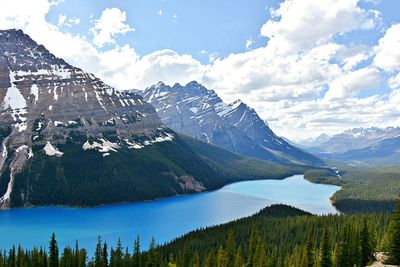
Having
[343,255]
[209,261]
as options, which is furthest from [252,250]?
[343,255]

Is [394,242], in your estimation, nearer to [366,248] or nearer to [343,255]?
[343,255]

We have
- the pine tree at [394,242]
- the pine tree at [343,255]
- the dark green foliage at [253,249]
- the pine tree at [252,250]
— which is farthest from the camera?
the pine tree at [252,250]

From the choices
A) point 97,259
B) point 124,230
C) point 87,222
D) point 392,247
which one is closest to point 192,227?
point 124,230

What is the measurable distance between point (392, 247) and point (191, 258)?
4668 centimetres

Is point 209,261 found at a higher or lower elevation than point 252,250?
lower

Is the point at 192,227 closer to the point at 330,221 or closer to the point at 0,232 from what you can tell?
the point at 330,221

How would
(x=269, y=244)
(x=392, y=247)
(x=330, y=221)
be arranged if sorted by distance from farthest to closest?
(x=330, y=221) → (x=269, y=244) → (x=392, y=247)

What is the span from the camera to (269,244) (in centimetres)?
11494

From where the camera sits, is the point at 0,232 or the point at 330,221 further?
the point at 0,232

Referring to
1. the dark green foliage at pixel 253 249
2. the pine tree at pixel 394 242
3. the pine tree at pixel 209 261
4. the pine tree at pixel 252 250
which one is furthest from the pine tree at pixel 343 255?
the pine tree at pixel 209 261

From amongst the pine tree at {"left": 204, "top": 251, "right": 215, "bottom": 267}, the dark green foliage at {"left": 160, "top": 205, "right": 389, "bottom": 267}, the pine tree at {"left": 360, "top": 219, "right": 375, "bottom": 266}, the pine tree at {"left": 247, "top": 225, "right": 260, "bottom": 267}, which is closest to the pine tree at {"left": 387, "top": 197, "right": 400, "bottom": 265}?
the pine tree at {"left": 360, "top": 219, "right": 375, "bottom": 266}

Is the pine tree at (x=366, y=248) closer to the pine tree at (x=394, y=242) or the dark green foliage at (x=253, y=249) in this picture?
the dark green foliage at (x=253, y=249)

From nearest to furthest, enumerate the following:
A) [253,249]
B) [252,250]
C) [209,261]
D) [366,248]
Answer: [366,248]
[209,261]
[252,250]
[253,249]

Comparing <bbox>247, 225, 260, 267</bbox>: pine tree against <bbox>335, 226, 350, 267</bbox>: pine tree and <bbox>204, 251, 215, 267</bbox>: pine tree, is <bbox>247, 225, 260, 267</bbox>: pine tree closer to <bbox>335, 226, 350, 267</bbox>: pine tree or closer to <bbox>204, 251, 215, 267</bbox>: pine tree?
<bbox>204, 251, 215, 267</bbox>: pine tree
